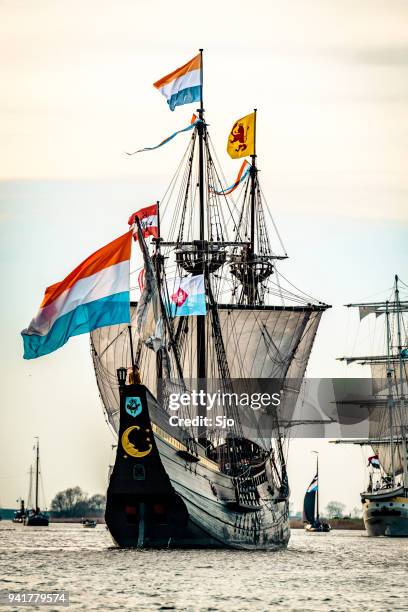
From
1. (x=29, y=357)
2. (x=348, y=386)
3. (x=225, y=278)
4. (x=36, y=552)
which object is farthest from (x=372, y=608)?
(x=348, y=386)

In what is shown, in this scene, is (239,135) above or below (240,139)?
above

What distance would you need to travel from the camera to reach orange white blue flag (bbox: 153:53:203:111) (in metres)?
72.8

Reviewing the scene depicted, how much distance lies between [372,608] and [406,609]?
36.8 inches

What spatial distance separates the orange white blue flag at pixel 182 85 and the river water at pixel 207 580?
2227cm

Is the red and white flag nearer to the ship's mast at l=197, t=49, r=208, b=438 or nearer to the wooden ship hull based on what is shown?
the ship's mast at l=197, t=49, r=208, b=438

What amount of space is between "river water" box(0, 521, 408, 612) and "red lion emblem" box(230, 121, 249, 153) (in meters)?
29.2

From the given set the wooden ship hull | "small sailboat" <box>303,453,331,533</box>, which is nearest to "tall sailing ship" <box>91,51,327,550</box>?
the wooden ship hull

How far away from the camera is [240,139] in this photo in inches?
3472

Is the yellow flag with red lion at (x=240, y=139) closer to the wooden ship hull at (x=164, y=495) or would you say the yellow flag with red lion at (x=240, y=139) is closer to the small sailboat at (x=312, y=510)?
the wooden ship hull at (x=164, y=495)

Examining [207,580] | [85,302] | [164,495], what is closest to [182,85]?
A: [164,495]

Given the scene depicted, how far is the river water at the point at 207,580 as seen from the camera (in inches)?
1608

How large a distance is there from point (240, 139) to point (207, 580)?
44026mm

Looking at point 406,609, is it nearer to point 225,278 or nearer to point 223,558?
Answer: point 223,558

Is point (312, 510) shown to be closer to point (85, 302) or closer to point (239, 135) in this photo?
point (239, 135)
